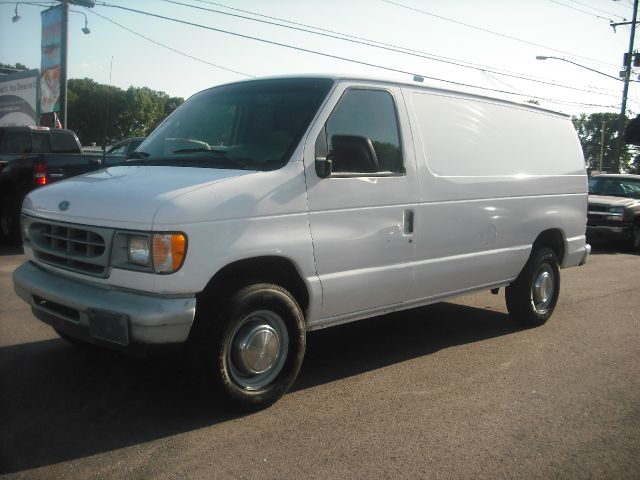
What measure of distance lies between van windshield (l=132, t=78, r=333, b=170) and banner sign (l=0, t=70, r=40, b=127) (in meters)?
26.7

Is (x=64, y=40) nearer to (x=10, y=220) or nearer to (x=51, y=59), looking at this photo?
(x=51, y=59)

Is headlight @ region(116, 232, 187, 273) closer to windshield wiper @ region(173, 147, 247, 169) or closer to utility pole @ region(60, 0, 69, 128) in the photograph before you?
windshield wiper @ region(173, 147, 247, 169)

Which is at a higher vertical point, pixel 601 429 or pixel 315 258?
pixel 315 258

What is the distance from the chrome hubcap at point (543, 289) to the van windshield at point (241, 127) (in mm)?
3320

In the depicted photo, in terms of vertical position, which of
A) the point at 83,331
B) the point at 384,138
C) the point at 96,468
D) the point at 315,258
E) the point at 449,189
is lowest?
the point at 96,468

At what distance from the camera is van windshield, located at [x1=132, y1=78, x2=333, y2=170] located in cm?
423

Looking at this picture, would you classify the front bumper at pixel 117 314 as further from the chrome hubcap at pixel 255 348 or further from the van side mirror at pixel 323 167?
the van side mirror at pixel 323 167

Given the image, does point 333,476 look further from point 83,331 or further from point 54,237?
point 54,237

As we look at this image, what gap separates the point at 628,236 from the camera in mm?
14312

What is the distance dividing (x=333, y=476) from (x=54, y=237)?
2323mm

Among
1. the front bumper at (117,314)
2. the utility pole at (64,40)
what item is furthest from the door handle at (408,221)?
the utility pole at (64,40)

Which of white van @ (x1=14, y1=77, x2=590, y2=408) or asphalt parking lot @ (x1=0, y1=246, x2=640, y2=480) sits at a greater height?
white van @ (x1=14, y1=77, x2=590, y2=408)

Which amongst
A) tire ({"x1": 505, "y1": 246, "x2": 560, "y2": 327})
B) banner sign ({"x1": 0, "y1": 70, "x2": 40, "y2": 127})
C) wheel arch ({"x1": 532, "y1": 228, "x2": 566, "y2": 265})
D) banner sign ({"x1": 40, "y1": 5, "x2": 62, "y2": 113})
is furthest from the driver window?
banner sign ({"x1": 0, "y1": 70, "x2": 40, "y2": 127})

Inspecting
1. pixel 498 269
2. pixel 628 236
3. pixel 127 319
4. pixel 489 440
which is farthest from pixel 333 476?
pixel 628 236
